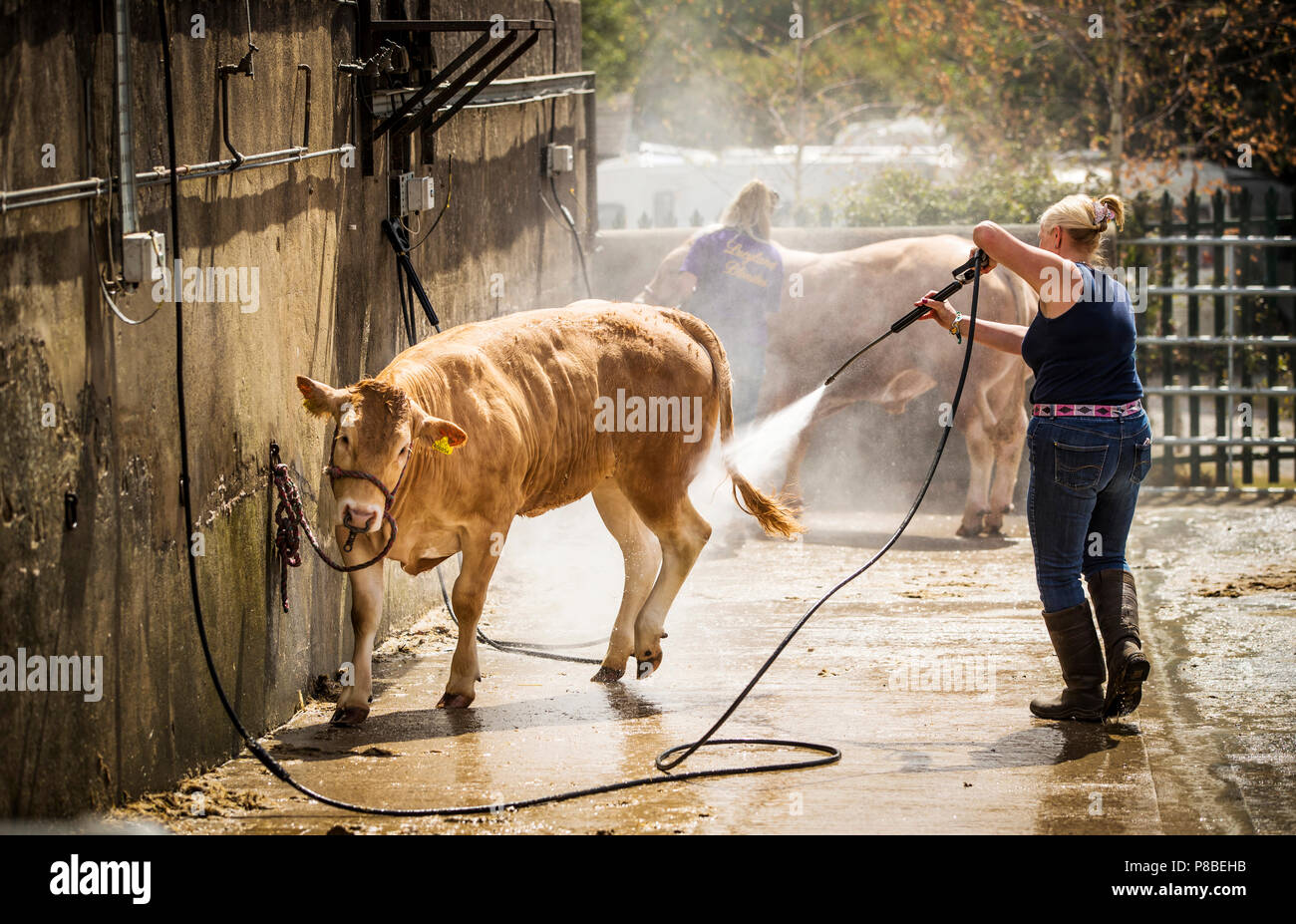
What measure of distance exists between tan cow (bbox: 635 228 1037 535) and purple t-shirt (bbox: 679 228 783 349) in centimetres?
21

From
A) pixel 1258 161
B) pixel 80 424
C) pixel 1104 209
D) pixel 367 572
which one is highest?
pixel 1258 161

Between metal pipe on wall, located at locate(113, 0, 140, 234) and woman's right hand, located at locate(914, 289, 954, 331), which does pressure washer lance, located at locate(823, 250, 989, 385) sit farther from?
metal pipe on wall, located at locate(113, 0, 140, 234)

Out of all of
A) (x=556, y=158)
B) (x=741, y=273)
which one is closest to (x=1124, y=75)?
(x=741, y=273)

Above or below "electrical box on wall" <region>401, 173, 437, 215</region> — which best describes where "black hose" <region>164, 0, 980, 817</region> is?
below

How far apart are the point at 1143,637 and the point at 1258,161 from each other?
1716cm

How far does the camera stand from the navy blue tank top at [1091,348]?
632 cm

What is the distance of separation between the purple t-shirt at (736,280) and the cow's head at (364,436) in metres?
5.54

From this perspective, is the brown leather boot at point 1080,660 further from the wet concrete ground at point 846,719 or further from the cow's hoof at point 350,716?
the cow's hoof at point 350,716

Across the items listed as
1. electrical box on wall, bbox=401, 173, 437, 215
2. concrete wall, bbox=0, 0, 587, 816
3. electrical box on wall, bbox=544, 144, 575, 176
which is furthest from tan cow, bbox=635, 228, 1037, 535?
concrete wall, bbox=0, 0, 587, 816

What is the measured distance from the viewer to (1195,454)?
1367 cm

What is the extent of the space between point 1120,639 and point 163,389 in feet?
12.7

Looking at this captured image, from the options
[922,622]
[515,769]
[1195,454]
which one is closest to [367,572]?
[515,769]

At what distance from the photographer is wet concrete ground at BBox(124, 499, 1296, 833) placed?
17.5ft

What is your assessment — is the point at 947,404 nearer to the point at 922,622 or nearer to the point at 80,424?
the point at 922,622
